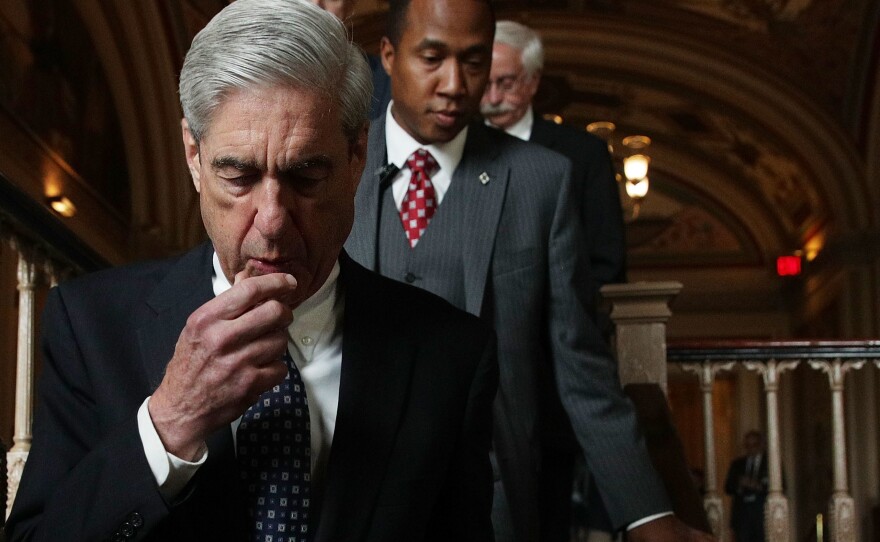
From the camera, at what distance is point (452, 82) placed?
3.29 m

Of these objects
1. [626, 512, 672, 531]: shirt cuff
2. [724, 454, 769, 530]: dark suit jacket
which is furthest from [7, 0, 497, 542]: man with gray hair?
[724, 454, 769, 530]: dark suit jacket

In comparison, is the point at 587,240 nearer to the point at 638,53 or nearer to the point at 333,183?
the point at 333,183

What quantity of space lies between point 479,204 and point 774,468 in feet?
10.5

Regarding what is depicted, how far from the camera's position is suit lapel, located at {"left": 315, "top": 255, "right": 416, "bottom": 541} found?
1952 millimetres

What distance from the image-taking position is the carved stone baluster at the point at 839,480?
573 cm

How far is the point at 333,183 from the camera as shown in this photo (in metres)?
2.00

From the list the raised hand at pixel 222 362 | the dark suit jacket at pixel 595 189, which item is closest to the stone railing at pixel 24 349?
the dark suit jacket at pixel 595 189

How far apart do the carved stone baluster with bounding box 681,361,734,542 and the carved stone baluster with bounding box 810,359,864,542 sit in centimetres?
46

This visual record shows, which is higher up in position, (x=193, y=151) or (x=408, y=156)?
(x=408, y=156)

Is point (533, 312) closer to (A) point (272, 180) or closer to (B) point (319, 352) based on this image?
(B) point (319, 352)

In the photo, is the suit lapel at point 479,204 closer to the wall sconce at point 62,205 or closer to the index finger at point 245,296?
the index finger at point 245,296

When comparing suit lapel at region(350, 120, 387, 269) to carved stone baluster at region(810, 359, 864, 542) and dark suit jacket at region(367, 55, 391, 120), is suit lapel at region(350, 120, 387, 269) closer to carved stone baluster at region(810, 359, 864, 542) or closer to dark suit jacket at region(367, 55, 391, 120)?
dark suit jacket at region(367, 55, 391, 120)

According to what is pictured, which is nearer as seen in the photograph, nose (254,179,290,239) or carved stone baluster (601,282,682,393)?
nose (254,179,290,239)

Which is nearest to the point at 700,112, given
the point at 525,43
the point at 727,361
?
the point at 727,361
